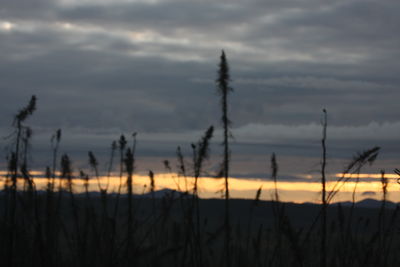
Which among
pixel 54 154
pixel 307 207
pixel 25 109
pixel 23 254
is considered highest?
pixel 25 109

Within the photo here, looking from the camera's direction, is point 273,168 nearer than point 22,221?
No

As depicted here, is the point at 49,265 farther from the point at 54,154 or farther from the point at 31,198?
the point at 54,154

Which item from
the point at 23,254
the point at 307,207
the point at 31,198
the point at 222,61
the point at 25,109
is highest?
the point at 222,61

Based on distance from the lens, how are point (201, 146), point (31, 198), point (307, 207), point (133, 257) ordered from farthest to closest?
point (307, 207), point (31, 198), point (133, 257), point (201, 146)

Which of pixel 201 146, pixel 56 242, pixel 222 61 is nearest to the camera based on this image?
pixel 201 146

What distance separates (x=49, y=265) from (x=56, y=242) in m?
1.38

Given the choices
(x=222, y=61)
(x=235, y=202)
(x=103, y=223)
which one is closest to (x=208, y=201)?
(x=235, y=202)

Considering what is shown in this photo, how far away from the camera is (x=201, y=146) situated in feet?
17.8

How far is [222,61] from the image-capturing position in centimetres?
1515

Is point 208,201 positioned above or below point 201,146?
below

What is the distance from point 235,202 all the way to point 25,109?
72467mm

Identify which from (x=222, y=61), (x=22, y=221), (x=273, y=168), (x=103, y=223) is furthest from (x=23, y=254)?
(x=222, y=61)

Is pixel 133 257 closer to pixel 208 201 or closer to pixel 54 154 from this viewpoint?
pixel 54 154

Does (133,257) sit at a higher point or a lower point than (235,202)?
higher
